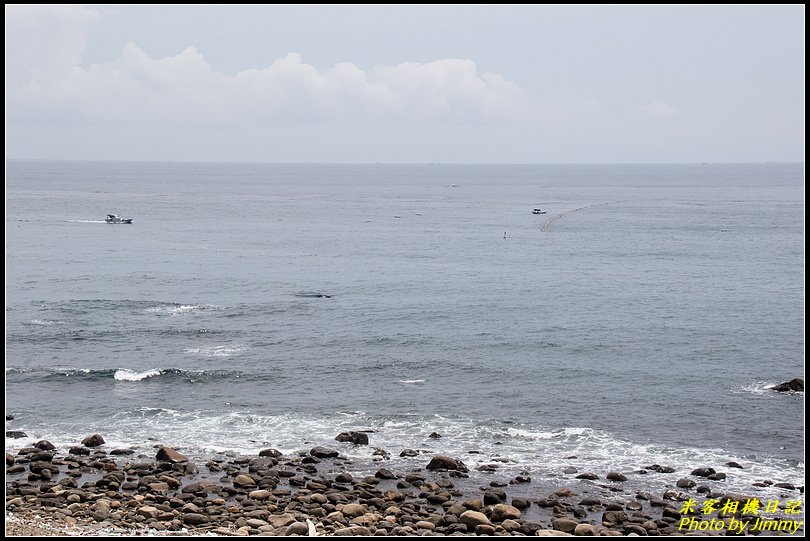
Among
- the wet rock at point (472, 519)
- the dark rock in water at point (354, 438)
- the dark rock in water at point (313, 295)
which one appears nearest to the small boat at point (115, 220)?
the dark rock in water at point (313, 295)

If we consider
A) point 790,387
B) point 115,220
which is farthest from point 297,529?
point 115,220

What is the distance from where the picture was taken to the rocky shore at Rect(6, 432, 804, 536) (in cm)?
3325

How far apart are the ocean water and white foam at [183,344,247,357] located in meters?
0.34

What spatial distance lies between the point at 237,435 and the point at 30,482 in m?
11.0

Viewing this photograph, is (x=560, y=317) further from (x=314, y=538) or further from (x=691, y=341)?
(x=314, y=538)

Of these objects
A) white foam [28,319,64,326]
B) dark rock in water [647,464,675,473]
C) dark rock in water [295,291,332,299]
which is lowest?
dark rock in water [647,464,675,473]

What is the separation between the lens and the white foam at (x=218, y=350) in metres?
62.4

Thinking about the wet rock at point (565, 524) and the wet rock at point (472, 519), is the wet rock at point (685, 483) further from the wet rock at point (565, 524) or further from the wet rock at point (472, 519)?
the wet rock at point (472, 519)

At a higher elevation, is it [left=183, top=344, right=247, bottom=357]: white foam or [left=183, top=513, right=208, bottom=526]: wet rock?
[left=183, top=513, right=208, bottom=526]: wet rock

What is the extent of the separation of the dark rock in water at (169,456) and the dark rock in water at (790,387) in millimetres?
35737

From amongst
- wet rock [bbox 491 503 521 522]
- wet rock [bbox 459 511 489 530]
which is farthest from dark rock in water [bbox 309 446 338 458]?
wet rock [bbox 491 503 521 522]

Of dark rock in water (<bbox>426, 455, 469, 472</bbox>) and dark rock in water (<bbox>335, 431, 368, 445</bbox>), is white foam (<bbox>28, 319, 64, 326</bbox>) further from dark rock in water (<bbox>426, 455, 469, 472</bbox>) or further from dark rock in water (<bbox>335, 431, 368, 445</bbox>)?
dark rock in water (<bbox>426, 455, 469, 472</bbox>)

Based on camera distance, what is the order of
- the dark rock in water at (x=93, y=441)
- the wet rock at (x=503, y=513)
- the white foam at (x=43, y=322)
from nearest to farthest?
1. the wet rock at (x=503, y=513)
2. the dark rock in water at (x=93, y=441)
3. the white foam at (x=43, y=322)

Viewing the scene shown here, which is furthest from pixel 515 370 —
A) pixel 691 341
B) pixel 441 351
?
pixel 691 341
